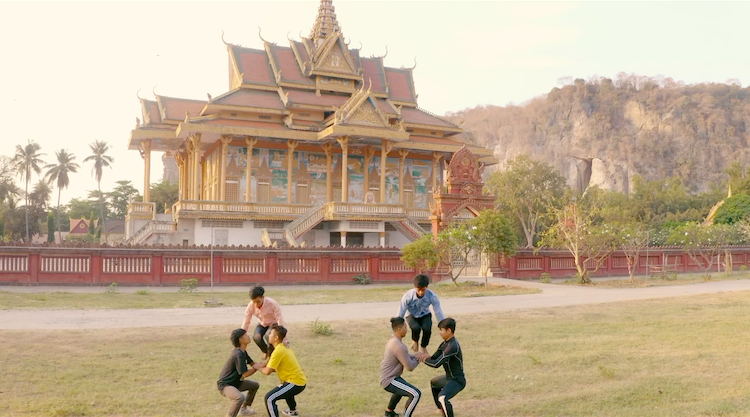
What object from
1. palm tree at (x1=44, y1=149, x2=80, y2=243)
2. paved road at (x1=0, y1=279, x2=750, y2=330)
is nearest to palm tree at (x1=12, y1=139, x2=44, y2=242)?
palm tree at (x1=44, y1=149, x2=80, y2=243)

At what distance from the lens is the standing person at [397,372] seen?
715 cm

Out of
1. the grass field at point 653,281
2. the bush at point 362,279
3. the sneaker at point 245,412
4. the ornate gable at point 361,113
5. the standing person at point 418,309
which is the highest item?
the ornate gable at point 361,113

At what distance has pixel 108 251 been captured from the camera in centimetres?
2231

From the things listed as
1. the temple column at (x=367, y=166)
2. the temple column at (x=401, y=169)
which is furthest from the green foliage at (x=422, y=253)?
the temple column at (x=401, y=169)

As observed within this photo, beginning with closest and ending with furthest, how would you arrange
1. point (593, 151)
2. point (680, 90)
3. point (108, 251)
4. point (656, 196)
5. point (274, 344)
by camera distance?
point (274, 344), point (108, 251), point (656, 196), point (593, 151), point (680, 90)

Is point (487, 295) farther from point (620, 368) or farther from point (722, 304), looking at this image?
point (620, 368)

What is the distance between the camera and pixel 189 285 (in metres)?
21.9

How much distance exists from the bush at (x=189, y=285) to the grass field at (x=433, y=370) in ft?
31.4

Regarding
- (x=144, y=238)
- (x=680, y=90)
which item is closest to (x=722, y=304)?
(x=144, y=238)

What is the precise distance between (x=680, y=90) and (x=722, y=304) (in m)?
102

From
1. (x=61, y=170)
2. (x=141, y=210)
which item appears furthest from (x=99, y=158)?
(x=141, y=210)

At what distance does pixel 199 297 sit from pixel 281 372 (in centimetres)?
1245

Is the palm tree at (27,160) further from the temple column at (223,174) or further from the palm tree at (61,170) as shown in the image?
the temple column at (223,174)

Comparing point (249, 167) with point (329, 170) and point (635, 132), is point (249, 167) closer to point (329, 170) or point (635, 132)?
point (329, 170)
